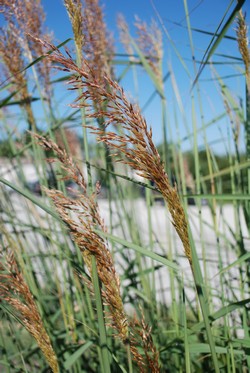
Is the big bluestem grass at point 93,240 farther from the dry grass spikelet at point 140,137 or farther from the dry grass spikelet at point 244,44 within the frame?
the dry grass spikelet at point 244,44

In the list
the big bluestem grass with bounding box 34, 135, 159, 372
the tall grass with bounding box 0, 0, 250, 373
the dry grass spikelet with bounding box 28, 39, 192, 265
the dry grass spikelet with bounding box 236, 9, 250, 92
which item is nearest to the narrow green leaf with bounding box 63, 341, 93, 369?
the tall grass with bounding box 0, 0, 250, 373

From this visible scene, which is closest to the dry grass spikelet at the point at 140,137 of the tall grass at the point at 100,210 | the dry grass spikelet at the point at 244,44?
the tall grass at the point at 100,210

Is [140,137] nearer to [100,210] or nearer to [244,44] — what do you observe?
[100,210]

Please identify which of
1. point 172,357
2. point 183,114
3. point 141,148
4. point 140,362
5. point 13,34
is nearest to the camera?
point 141,148

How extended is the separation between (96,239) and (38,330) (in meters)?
0.26

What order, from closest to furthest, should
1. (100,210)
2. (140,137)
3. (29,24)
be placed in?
(140,137) → (100,210) → (29,24)

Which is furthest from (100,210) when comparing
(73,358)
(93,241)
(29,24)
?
(29,24)

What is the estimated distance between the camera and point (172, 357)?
152 cm

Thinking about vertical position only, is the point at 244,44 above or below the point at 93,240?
above

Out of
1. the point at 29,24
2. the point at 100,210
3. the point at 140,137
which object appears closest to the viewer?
the point at 140,137

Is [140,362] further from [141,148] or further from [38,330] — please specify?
[141,148]

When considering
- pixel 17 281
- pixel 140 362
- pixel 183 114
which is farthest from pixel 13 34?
pixel 140 362

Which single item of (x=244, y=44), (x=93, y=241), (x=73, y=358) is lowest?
(x=73, y=358)

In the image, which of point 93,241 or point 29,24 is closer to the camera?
point 93,241
